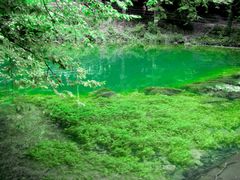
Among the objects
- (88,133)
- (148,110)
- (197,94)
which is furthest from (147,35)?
(88,133)

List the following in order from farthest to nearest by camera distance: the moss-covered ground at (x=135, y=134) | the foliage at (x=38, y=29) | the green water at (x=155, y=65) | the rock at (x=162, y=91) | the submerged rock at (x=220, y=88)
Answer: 1. the green water at (x=155, y=65)
2. the rock at (x=162, y=91)
3. the submerged rock at (x=220, y=88)
4. the moss-covered ground at (x=135, y=134)
5. the foliage at (x=38, y=29)

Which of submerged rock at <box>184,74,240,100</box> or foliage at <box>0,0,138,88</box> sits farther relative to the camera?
submerged rock at <box>184,74,240,100</box>

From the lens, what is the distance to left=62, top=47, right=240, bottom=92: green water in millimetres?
14513

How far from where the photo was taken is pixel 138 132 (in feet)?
23.3

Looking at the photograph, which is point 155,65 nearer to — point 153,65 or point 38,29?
point 153,65

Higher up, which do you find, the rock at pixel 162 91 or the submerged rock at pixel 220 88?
the rock at pixel 162 91

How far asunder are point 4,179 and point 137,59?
16.6 meters

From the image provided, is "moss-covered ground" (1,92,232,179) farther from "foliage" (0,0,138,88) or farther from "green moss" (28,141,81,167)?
"foliage" (0,0,138,88)

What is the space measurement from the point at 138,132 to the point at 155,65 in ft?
40.0

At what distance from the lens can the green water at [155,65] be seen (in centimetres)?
1451

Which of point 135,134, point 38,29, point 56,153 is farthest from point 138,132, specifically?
point 38,29

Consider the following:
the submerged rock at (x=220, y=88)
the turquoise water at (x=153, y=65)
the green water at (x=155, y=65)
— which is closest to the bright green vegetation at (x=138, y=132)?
the submerged rock at (x=220, y=88)

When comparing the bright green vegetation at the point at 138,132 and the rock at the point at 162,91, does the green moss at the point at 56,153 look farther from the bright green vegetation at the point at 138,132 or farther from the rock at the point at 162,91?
the rock at the point at 162,91

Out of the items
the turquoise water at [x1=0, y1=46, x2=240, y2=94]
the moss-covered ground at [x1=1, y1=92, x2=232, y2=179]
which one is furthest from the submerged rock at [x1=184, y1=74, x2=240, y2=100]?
the turquoise water at [x1=0, y1=46, x2=240, y2=94]
